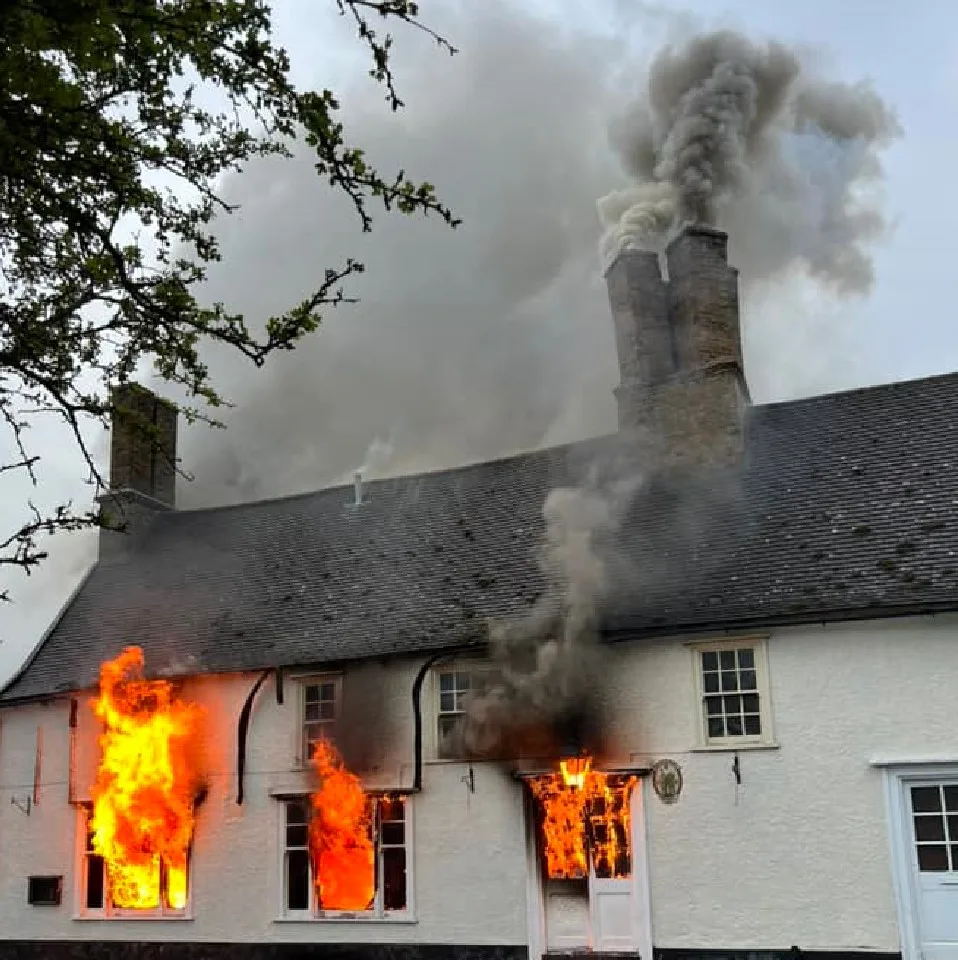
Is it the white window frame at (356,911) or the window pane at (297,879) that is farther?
the window pane at (297,879)

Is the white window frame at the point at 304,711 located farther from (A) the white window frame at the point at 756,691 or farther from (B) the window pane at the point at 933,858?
(B) the window pane at the point at 933,858

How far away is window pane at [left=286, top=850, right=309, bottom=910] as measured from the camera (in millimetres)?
17109

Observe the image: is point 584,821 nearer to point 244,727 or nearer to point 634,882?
point 634,882

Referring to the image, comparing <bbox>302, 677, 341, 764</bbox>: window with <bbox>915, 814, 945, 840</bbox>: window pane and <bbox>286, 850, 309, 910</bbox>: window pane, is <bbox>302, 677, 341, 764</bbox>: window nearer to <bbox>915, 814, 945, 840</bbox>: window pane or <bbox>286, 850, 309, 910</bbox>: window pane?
<bbox>286, 850, 309, 910</bbox>: window pane

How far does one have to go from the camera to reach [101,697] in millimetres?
18984

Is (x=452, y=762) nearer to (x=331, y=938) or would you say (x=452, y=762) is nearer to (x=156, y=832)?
(x=331, y=938)

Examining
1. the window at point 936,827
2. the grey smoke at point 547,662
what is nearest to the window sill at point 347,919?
the grey smoke at point 547,662

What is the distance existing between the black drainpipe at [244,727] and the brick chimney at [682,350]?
23.6ft

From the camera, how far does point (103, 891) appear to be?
18484mm

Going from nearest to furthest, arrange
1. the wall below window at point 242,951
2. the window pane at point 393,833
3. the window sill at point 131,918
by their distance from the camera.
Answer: the wall below window at point 242,951, the window pane at point 393,833, the window sill at point 131,918

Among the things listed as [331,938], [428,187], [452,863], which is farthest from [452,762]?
[428,187]

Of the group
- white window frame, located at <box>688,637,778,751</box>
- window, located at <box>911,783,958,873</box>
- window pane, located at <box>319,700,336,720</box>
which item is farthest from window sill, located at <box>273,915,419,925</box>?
window, located at <box>911,783,958,873</box>

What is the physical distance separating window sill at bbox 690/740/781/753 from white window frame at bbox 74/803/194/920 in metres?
8.46

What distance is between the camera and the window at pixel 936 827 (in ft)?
44.2
